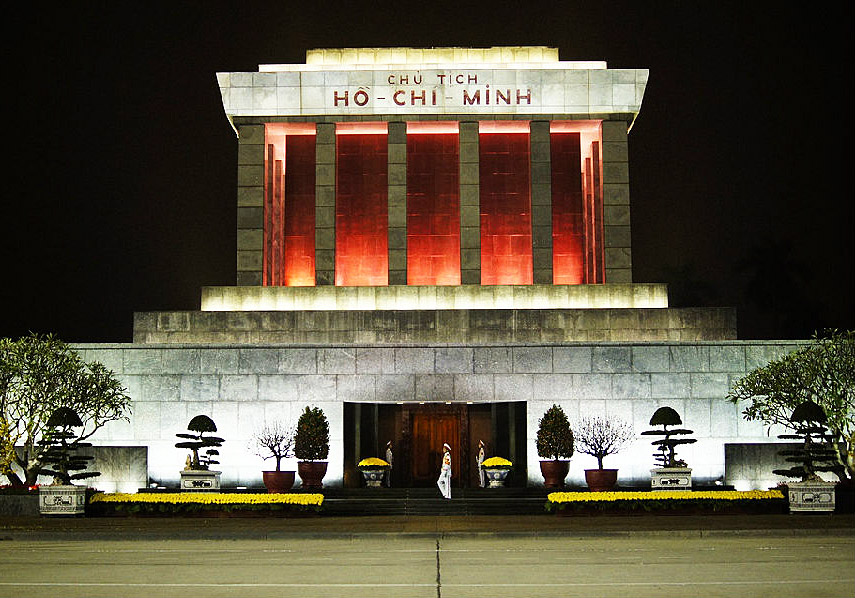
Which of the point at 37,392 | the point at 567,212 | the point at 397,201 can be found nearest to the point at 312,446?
the point at 37,392

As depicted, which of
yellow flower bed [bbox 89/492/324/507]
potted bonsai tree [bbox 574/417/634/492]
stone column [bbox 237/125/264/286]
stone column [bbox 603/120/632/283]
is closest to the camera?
yellow flower bed [bbox 89/492/324/507]

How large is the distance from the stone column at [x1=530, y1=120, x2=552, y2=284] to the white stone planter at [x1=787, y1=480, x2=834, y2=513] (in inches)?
594

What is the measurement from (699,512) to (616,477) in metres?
4.87

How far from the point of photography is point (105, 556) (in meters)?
20.3

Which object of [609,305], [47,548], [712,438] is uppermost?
[609,305]

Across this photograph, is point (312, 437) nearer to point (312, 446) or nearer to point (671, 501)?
point (312, 446)

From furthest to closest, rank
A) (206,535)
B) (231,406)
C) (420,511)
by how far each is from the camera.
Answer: (231,406) → (420,511) → (206,535)

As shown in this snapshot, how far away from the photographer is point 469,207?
4278 centimetres

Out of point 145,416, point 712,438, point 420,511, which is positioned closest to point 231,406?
point 145,416

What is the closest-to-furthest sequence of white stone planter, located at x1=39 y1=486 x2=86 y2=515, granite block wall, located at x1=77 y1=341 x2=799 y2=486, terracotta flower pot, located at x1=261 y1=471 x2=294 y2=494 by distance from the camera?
white stone planter, located at x1=39 y1=486 x2=86 y2=515
terracotta flower pot, located at x1=261 y1=471 x2=294 y2=494
granite block wall, located at x1=77 y1=341 x2=799 y2=486

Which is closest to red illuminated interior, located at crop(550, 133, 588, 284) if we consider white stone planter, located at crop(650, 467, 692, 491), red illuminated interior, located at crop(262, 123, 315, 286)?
red illuminated interior, located at crop(262, 123, 315, 286)

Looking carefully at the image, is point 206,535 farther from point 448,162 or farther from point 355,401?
point 448,162

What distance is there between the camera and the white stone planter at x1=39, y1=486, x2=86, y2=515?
1152 inches

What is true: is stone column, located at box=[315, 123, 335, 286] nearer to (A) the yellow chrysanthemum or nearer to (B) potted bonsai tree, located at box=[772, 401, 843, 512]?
(A) the yellow chrysanthemum
